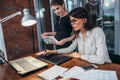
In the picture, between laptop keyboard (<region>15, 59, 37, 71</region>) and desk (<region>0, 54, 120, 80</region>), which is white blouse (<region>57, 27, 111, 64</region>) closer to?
desk (<region>0, 54, 120, 80</region>)

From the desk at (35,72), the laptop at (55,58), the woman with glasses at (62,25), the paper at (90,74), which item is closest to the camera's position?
the paper at (90,74)

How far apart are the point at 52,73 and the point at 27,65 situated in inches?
12.6

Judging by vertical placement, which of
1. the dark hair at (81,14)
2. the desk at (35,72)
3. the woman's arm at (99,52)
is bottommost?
the desk at (35,72)

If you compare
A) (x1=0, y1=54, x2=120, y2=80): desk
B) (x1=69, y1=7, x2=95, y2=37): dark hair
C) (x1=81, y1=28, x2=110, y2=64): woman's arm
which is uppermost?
(x1=69, y1=7, x2=95, y2=37): dark hair

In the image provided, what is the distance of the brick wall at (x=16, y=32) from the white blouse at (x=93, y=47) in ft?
3.78

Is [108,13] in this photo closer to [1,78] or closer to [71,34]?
[71,34]

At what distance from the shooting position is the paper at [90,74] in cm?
118

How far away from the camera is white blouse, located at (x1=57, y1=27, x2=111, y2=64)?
4.92 feet

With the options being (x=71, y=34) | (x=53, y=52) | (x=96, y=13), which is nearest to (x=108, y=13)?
(x=96, y=13)

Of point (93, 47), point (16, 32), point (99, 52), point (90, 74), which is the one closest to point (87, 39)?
point (93, 47)

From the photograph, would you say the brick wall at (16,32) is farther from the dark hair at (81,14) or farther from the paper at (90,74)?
the paper at (90,74)

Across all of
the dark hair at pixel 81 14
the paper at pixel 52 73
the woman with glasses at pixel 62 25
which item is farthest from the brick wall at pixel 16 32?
the paper at pixel 52 73

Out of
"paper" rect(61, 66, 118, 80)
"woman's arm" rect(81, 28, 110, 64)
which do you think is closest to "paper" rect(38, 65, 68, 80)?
"paper" rect(61, 66, 118, 80)

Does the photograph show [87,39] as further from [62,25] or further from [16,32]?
[16,32]
